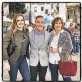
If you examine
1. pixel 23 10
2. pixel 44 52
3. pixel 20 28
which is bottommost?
pixel 44 52

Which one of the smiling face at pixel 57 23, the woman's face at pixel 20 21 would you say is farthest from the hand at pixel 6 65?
the smiling face at pixel 57 23

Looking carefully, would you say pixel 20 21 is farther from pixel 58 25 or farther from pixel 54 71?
pixel 54 71

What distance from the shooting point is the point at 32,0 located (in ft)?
5.21

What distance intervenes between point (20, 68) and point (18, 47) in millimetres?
142

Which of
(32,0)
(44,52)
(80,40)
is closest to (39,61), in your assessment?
(44,52)

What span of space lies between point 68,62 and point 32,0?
48 centimetres

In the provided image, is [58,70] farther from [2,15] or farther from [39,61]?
[2,15]

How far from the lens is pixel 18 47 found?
A: 62.1 inches

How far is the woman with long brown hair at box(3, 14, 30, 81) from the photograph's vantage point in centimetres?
157

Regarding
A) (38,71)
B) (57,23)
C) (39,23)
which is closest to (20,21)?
(39,23)

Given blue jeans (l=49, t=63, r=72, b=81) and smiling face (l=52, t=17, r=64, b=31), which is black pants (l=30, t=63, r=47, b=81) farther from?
smiling face (l=52, t=17, r=64, b=31)

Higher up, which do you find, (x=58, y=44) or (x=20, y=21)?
(x=20, y=21)

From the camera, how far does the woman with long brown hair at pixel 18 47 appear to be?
1574 mm

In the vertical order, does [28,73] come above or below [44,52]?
below
